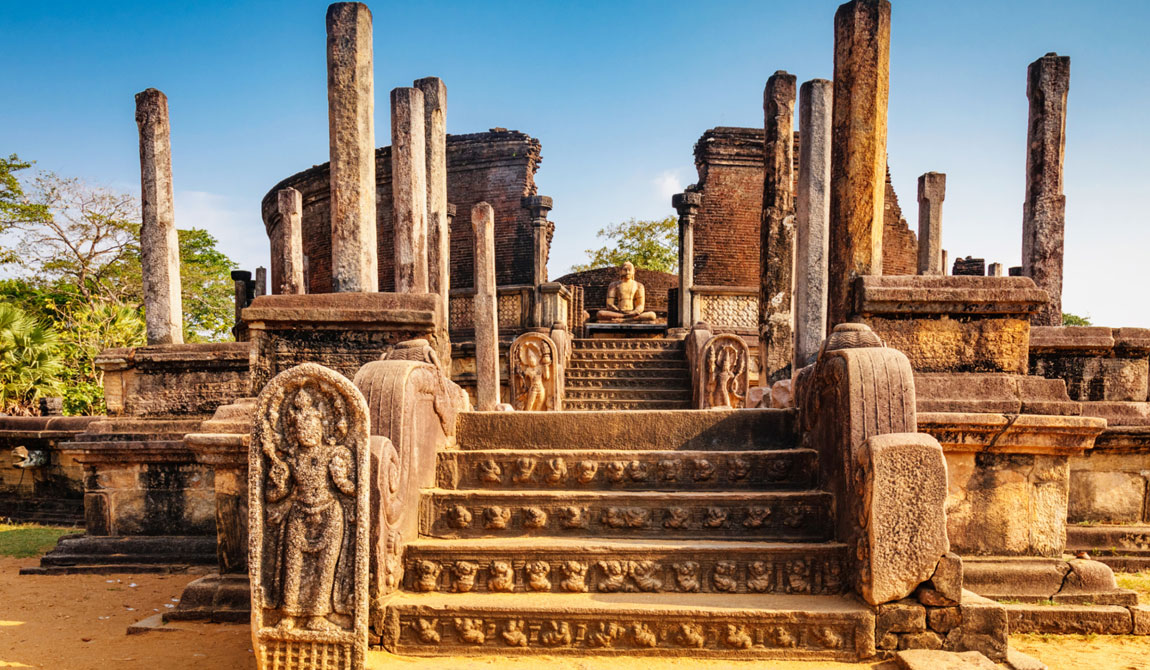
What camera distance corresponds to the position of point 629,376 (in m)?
11.5

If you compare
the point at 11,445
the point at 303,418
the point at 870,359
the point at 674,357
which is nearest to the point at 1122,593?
the point at 870,359

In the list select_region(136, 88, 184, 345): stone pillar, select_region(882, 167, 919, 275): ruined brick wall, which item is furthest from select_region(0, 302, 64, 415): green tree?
select_region(882, 167, 919, 275): ruined brick wall

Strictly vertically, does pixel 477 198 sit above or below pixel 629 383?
above

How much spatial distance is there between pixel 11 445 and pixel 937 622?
35.1 feet

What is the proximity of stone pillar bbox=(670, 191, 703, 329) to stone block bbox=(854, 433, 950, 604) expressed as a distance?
41.1 feet

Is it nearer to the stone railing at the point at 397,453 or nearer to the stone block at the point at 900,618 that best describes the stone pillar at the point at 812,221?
the stone block at the point at 900,618

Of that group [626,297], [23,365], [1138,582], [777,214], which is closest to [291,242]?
[23,365]

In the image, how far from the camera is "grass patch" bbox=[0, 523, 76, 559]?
23.6 feet

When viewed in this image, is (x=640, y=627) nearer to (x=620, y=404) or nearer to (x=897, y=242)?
(x=620, y=404)

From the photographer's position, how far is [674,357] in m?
12.2

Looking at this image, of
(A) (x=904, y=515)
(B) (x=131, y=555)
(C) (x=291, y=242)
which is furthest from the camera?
(C) (x=291, y=242)

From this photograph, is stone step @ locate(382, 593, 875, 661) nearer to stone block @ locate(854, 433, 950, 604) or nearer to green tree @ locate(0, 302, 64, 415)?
stone block @ locate(854, 433, 950, 604)

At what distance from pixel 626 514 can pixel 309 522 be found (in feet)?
5.41

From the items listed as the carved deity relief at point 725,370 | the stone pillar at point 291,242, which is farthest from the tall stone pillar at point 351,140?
the stone pillar at point 291,242
